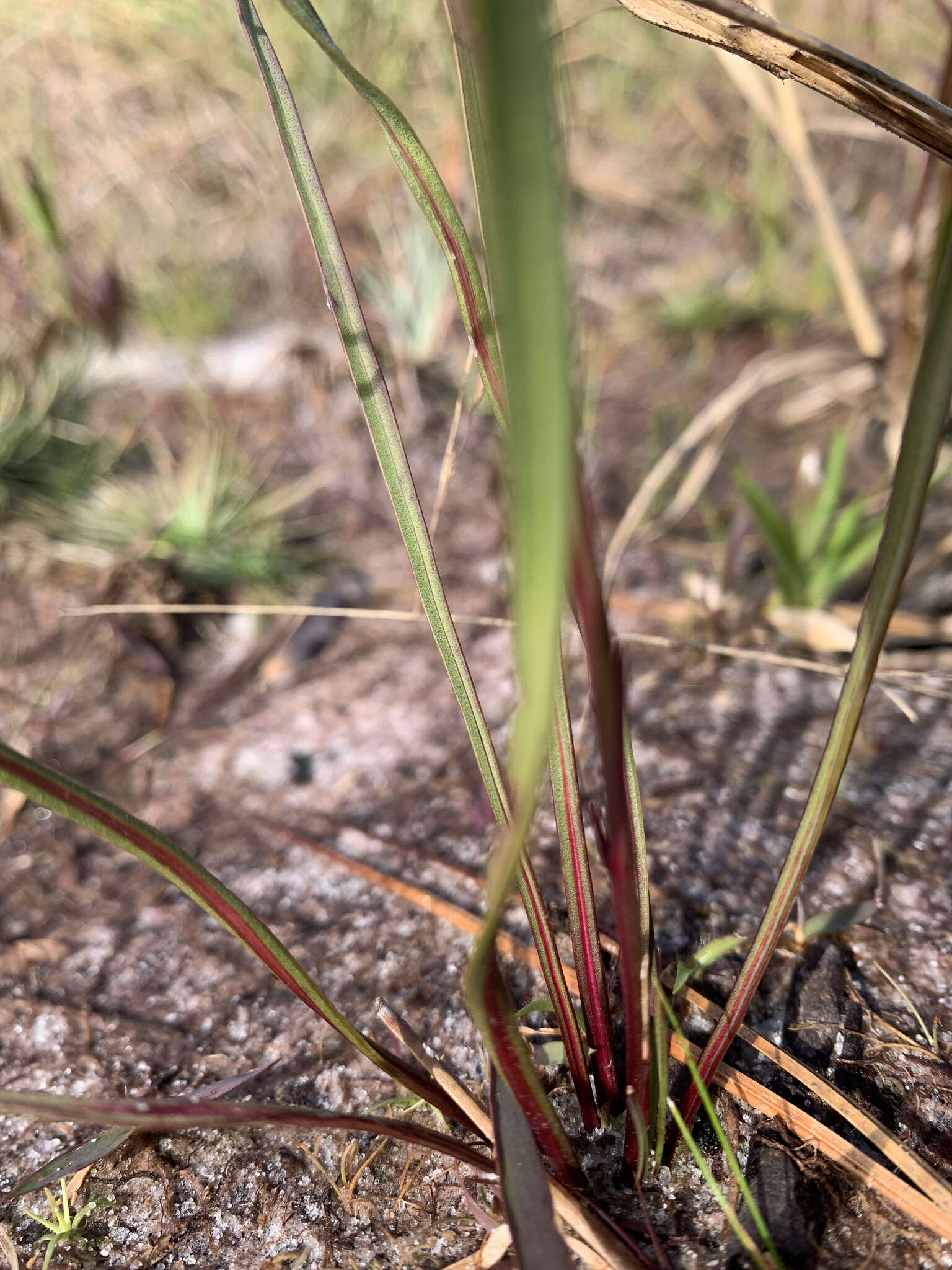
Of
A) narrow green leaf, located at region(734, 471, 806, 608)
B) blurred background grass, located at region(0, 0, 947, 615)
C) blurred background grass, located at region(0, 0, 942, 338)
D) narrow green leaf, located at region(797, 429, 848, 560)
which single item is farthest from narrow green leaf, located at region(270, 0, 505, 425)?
blurred background grass, located at region(0, 0, 942, 338)

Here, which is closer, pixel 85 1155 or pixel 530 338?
pixel 530 338

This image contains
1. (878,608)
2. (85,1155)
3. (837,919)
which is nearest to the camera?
(878,608)

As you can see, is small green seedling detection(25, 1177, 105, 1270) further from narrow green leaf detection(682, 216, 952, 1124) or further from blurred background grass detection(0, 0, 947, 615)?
blurred background grass detection(0, 0, 947, 615)

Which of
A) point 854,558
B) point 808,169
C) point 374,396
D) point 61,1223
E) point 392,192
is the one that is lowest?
point 61,1223

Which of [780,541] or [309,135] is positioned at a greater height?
[309,135]

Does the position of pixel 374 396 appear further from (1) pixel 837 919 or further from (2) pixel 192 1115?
(1) pixel 837 919

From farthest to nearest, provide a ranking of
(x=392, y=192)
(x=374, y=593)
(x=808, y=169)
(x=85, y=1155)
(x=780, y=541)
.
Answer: (x=392, y=192) < (x=374, y=593) < (x=808, y=169) < (x=780, y=541) < (x=85, y=1155)

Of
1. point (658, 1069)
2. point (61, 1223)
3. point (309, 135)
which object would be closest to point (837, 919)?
point (658, 1069)

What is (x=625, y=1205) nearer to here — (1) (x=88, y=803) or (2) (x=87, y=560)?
(1) (x=88, y=803)
